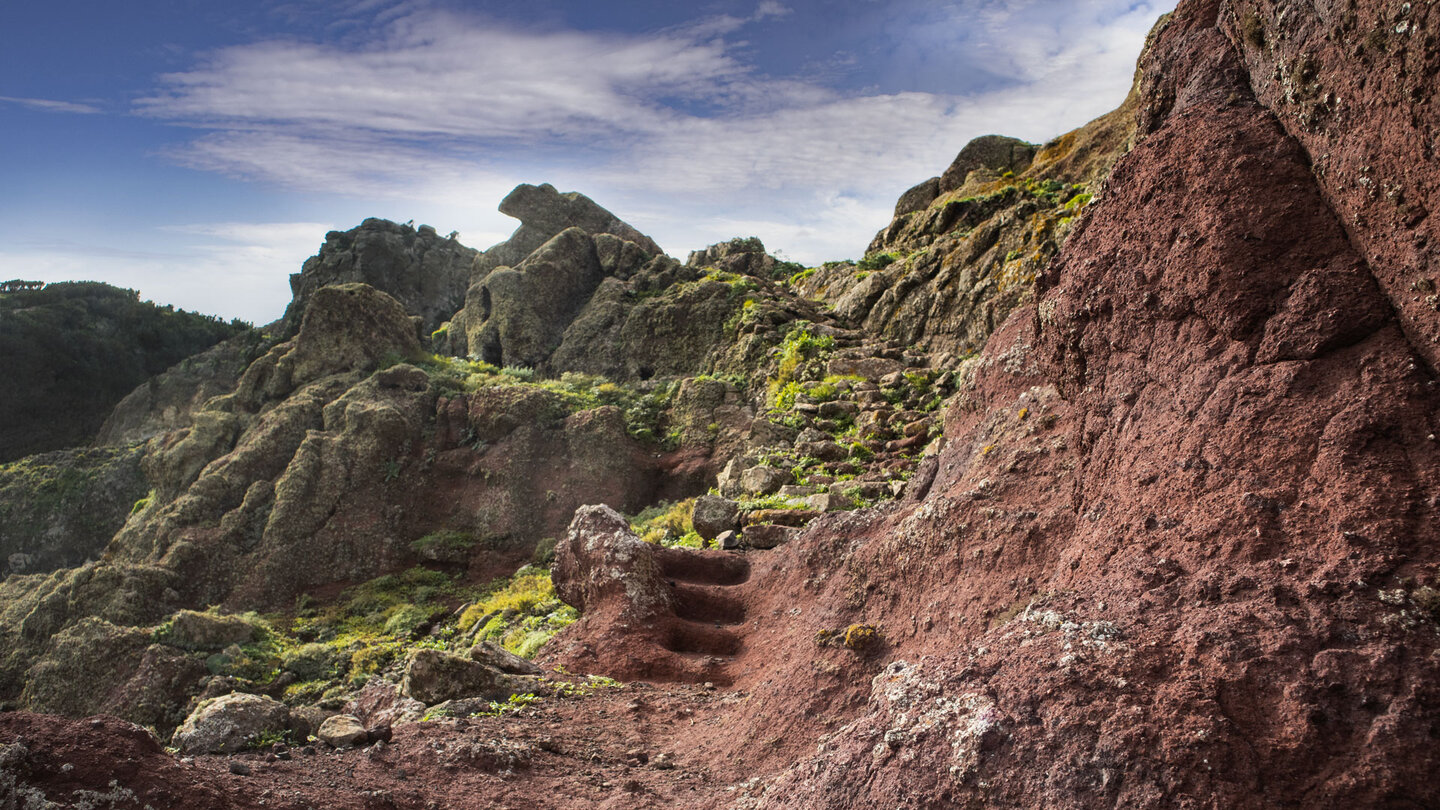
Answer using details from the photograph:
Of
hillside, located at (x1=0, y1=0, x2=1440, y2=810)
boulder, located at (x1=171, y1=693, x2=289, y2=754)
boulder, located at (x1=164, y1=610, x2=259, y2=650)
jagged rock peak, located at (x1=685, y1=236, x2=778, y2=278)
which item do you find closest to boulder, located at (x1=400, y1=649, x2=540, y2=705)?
hillside, located at (x1=0, y1=0, x2=1440, y2=810)

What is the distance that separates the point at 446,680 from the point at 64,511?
841 inches

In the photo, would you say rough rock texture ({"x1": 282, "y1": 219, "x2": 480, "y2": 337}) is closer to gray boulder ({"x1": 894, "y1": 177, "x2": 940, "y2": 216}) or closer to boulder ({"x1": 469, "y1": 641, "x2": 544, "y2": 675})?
gray boulder ({"x1": 894, "y1": 177, "x2": 940, "y2": 216})

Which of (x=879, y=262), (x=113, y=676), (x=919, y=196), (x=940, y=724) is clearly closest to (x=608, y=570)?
(x=940, y=724)

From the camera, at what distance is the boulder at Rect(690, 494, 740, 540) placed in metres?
11.4

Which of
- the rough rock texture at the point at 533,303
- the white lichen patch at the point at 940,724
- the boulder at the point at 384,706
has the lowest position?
the boulder at the point at 384,706

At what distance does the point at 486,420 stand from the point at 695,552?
10.9m

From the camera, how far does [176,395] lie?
27.7 m

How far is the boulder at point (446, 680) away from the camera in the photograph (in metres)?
6.67

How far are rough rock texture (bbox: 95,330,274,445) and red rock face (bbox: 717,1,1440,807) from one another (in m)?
28.0

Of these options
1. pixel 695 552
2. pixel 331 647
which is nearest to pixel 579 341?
pixel 331 647

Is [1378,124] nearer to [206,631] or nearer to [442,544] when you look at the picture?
[206,631]

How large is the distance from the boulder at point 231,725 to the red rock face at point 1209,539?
14.3ft

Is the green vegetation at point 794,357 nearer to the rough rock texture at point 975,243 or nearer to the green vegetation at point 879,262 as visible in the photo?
the rough rock texture at point 975,243

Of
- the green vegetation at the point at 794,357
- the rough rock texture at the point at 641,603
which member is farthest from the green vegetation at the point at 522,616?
the green vegetation at the point at 794,357
